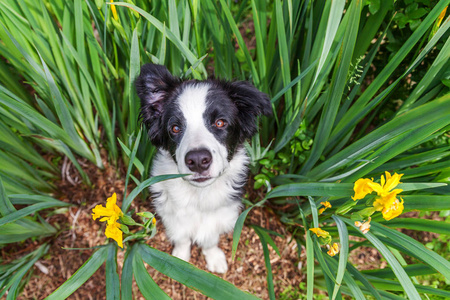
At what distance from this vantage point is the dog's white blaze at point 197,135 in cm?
139

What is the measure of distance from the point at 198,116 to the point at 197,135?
0.15m

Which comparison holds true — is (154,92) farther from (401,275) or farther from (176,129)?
(401,275)

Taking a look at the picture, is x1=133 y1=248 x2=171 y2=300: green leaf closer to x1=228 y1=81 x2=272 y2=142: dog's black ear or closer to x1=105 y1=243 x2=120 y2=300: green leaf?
x1=105 y1=243 x2=120 y2=300: green leaf

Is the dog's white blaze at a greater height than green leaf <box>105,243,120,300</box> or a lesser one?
greater

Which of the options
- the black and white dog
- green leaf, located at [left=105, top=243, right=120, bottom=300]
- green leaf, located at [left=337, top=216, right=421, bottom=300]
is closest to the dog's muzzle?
the black and white dog

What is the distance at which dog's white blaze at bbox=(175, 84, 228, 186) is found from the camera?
1387mm

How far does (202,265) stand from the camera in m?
2.33

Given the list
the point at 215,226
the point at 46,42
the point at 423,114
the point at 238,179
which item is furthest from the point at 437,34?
the point at 46,42

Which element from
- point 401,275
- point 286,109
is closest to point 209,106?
point 286,109

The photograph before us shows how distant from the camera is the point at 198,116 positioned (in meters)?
1.55

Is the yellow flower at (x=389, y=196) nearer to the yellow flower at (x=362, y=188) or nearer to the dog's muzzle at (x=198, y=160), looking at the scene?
the yellow flower at (x=362, y=188)

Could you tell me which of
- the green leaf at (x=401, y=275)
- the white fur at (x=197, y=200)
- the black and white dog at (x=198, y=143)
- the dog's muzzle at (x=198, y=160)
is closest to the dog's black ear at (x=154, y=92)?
the black and white dog at (x=198, y=143)

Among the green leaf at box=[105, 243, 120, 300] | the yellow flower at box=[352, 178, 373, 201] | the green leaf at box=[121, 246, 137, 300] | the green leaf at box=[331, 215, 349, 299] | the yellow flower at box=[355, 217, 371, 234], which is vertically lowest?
the green leaf at box=[105, 243, 120, 300]

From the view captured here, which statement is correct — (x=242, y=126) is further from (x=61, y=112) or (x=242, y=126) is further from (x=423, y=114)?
(x=61, y=112)
